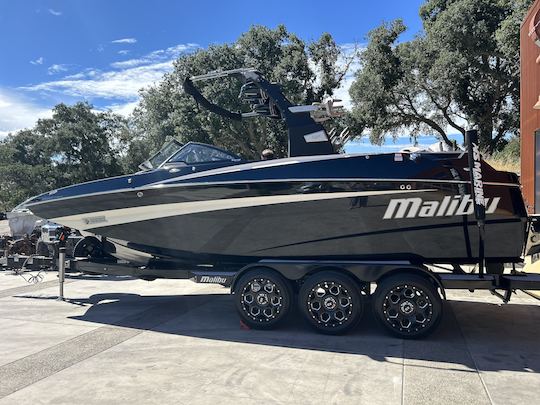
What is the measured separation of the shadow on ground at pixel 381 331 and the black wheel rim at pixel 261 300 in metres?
0.22

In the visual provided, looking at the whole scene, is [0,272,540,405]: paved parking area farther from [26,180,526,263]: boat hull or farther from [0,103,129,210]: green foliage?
[0,103,129,210]: green foliage

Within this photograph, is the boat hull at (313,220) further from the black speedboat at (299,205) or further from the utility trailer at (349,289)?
the utility trailer at (349,289)

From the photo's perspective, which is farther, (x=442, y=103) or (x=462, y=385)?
(x=442, y=103)

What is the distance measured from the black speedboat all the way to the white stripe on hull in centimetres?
1

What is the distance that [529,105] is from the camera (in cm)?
1348

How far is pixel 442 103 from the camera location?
25.6m

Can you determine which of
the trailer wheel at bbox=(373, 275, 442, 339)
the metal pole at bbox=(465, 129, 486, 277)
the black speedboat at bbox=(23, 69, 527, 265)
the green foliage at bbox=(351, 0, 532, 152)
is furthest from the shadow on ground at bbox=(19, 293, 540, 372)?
the green foliage at bbox=(351, 0, 532, 152)

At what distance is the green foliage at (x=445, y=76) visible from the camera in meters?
21.7

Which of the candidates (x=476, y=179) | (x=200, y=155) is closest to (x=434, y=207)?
(x=476, y=179)

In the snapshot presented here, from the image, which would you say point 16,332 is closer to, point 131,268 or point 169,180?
point 131,268

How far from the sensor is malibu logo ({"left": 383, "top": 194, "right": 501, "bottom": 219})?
591 cm

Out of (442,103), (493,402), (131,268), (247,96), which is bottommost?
(493,402)

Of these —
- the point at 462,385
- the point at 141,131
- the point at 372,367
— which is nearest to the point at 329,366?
the point at 372,367

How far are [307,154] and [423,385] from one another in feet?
11.6
